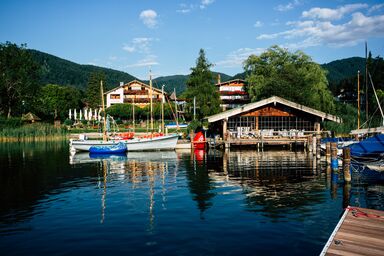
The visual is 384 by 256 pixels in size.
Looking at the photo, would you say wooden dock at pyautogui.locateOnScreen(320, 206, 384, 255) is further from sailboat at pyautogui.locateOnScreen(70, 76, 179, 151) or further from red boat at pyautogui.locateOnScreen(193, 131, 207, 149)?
red boat at pyautogui.locateOnScreen(193, 131, 207, 149)

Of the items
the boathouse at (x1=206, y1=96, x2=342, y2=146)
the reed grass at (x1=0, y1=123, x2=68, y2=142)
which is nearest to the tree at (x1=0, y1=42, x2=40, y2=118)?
the reed grass at (x1=0, y1=123, x2=68, y2=142)

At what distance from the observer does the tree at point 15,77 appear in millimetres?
66312

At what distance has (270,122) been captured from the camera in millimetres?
39188

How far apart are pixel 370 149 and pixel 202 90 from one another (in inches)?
1439

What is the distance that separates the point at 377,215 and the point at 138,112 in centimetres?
6723

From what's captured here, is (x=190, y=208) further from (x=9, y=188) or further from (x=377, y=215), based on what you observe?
(x=9, y=188)

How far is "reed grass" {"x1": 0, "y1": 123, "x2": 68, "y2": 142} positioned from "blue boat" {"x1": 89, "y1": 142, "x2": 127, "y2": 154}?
73.4 ft

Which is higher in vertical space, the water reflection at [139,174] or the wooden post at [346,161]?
the wooden post at [346,161]

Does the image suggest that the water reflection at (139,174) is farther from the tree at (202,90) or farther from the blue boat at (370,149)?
the tree at (202,90)

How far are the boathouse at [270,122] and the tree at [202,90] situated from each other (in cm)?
1506

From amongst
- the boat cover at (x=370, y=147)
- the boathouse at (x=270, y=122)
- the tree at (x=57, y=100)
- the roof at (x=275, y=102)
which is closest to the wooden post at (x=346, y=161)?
the boat cover at (x=370, y=147)

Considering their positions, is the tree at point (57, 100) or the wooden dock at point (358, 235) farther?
the tree at point (57, 100)

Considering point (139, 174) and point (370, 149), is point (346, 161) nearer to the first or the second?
point (370, 149)

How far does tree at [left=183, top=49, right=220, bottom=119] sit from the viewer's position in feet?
181
